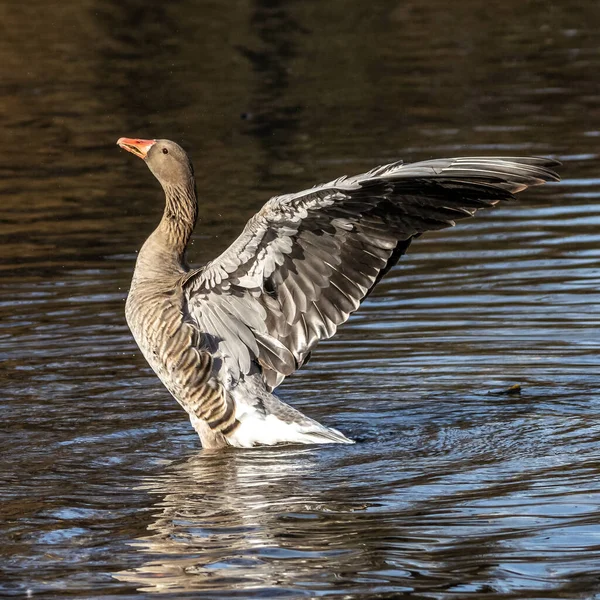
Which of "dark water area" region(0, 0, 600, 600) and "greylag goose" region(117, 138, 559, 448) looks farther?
"greylag goose" region(117, 138, 559, 448)

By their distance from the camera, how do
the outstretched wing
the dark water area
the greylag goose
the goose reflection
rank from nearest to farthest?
1. the goose reflection
2. the dark water area
3. the outstretched wing
4. the greylag goose

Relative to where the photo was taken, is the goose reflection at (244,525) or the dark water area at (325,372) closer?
the goose reflection at (244,525)

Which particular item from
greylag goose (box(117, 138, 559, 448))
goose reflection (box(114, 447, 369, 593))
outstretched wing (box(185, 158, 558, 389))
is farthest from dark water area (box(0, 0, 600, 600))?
outstretched wing (box(185, 158, 558, 389))

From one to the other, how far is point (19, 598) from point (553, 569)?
2.34 m

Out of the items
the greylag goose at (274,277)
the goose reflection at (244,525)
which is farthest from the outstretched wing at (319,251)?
the goose reflection at (244,525)

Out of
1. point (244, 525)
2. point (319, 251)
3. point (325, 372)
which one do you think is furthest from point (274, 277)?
point (325, 372)

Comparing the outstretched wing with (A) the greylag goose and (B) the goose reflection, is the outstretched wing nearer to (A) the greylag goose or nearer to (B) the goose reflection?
(A) the greylag goose

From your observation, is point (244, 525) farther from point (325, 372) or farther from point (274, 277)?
point (325, 372)

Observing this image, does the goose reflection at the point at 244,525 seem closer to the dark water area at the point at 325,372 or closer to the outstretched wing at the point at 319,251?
the dark water area at the point at 325,372

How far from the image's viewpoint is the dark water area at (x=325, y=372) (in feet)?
19.6

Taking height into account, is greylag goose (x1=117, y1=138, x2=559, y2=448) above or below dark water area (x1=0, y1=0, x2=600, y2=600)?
above

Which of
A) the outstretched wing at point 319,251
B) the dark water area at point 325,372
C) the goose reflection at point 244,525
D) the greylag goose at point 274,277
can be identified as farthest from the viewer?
the greylag goose at point 274,277

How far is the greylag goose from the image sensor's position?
23.6 feet

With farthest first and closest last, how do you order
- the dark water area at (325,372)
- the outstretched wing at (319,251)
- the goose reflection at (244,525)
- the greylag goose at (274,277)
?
the greylag goose at (274,277), the outstretched wing at (319,251), the dark water area at (325,372), the goose reflection at (244,525)
